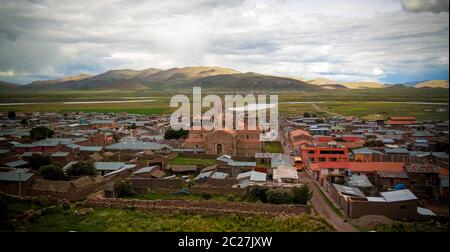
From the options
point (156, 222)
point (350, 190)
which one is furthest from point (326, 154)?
point (156, 222)

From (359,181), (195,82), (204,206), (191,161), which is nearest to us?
(204,206)

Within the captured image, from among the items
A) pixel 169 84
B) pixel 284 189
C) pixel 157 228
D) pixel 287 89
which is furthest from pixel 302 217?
pixel 169 84

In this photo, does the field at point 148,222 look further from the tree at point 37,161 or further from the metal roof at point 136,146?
the metal roof at point 136,146

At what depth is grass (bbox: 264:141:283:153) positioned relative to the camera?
27.5 meters

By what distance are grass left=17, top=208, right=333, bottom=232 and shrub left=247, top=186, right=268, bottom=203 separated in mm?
1836

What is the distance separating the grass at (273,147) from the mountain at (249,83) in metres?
82.4

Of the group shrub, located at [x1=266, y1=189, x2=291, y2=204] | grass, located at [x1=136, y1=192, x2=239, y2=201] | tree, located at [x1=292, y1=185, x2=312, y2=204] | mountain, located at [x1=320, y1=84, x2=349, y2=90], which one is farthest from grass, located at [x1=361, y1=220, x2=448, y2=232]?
mountain, located at [x1=320, y1=84, x2=349, y2=90]

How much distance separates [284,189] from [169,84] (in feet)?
438

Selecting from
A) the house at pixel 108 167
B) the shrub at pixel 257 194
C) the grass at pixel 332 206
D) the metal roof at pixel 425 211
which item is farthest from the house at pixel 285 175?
the house at pixel 108 167

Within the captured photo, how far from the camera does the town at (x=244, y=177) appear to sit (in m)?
13.0

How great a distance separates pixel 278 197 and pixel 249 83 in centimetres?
10737

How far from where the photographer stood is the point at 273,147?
29297 millimetres

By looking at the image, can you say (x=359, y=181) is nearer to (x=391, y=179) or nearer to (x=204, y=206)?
(x=391, y=179)
